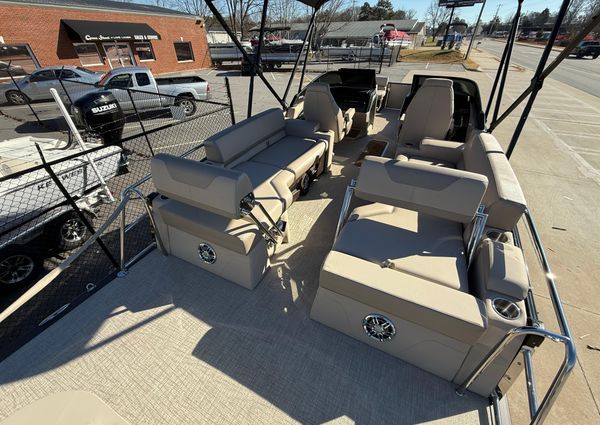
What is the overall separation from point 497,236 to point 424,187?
76 cm

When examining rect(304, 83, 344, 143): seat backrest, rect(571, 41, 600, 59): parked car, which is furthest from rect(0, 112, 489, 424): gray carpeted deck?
rect(571, 41, 600, 59): parked car

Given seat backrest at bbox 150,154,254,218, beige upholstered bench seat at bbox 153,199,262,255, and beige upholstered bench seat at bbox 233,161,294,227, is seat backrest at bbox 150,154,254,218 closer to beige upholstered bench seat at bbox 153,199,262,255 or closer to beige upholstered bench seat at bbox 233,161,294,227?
beige upholstered bench seat at bbox 153,199,262,255

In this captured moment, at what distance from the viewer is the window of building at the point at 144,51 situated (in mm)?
17391

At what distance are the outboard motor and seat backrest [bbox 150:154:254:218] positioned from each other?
371 centimetres

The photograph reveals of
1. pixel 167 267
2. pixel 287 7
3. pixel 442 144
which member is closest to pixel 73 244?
pixel 167 267

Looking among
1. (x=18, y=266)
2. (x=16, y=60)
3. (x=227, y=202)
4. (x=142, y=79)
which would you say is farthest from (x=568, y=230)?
(x=16, y=60)

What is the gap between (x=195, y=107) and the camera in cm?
895

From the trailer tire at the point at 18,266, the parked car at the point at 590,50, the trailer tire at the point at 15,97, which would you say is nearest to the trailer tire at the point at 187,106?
the trailer tire at the point at 15,97

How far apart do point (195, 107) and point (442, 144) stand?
26.1 ft

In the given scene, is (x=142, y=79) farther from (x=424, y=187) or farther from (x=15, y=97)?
(x=424, y=187)

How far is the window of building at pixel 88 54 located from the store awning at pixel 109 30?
85cm

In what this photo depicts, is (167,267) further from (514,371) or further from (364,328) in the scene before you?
(514,371)

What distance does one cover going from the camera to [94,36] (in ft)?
46.9

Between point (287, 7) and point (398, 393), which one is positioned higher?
point (287, 7)
